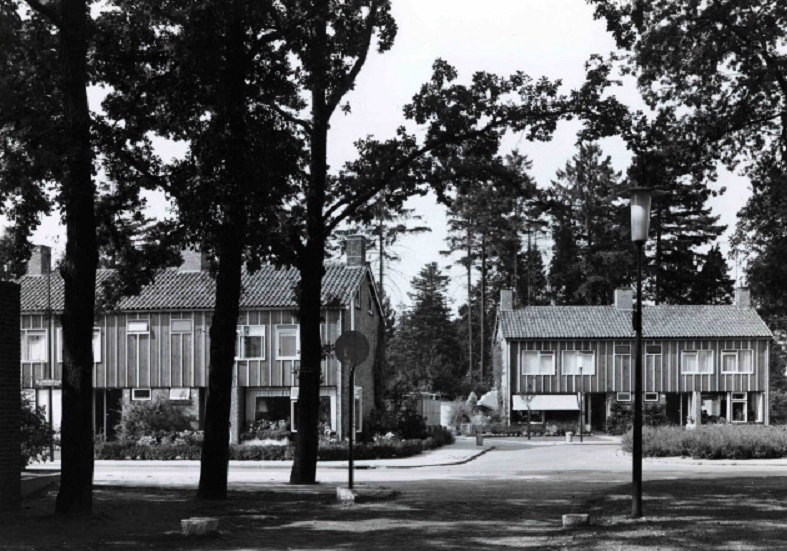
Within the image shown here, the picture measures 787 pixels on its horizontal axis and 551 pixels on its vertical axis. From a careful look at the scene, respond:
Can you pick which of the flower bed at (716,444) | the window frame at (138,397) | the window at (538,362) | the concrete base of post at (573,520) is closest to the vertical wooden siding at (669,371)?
the window at (538,362)

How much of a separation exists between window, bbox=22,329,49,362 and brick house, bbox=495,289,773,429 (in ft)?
91.8

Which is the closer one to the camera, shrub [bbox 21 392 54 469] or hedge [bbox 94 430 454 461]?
shrub [bbox 21 392 54 469]

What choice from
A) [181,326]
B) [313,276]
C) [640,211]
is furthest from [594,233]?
[640,211]

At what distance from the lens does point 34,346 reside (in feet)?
170

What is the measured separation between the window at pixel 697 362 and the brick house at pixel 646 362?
0.19ft

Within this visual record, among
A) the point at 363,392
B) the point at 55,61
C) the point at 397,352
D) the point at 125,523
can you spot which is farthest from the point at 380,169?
the point at 397,352

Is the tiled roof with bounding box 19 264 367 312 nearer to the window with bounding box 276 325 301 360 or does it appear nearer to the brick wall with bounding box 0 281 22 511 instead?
the window with bounding box 276 325 301 360

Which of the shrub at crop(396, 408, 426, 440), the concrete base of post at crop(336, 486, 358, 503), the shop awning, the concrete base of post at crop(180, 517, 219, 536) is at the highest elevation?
the concrete base of post at crop(180, 517, 219, 536)

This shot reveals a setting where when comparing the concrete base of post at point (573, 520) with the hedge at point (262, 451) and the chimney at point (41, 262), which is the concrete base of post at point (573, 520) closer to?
the hedge at point (262, 451)

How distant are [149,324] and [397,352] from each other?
54.2 metres

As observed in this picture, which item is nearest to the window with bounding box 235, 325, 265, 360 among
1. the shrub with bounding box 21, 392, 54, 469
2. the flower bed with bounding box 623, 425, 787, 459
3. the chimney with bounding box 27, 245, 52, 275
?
the chimney with bounding box 27, 245, 52, 275

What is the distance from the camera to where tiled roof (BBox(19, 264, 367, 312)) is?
49375 mm

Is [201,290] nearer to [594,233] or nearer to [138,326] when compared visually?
[138,326]

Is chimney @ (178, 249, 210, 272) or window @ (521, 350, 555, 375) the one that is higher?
chimney @ (178, 249, 210, 272)
